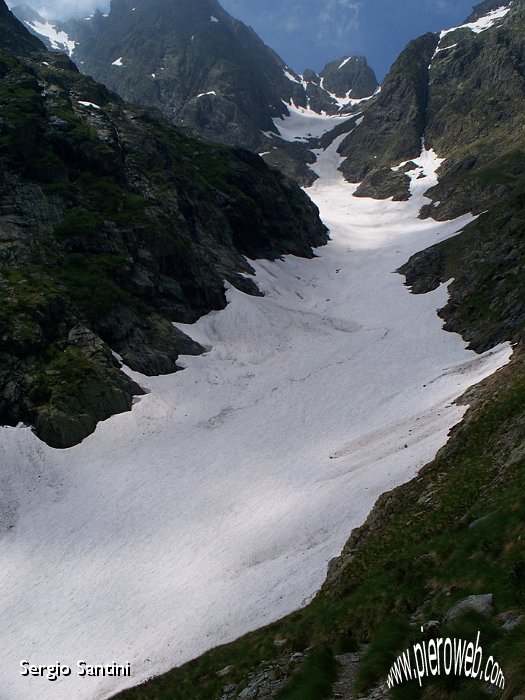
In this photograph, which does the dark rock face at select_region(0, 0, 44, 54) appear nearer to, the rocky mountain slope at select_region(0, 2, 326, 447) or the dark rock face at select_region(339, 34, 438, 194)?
the rocky mountain slope at select_region(0, 2, 326, 447)

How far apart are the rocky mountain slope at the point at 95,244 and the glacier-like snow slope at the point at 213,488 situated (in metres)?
3.17

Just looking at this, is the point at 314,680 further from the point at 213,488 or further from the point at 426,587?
the point at 213,488

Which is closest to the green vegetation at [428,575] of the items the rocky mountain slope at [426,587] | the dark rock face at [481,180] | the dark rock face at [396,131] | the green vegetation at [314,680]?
the rocky mountain slope at [426,587]

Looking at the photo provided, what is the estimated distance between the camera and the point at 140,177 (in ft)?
249

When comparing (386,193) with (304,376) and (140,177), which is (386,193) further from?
(304,376)

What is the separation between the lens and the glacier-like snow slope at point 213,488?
23.6 metres

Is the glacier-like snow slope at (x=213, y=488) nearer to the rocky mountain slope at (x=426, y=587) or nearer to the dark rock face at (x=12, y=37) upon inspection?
the rocky mountain slope at (x=426, y=587)

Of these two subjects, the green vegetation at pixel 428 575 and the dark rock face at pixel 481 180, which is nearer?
the green vegetation at pixel 428 575

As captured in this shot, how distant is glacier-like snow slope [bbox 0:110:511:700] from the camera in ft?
77.5

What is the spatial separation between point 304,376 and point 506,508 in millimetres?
37529

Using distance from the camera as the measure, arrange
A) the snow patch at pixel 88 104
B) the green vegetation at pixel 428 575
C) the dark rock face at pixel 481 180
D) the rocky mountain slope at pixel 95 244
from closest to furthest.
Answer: the green vegetation at pixel 428 575
the rocky mountain slope at pixel 95 244
the dark rock face at pixel 481 180
the snow patch at pixel 88 104

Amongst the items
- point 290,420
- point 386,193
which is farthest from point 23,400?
point 386,193

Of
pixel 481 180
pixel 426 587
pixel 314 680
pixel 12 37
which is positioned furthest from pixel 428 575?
pixel 12 37

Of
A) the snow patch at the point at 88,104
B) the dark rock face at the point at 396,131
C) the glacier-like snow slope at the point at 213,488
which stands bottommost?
the glacier-like snow slope at the point at 213,488
